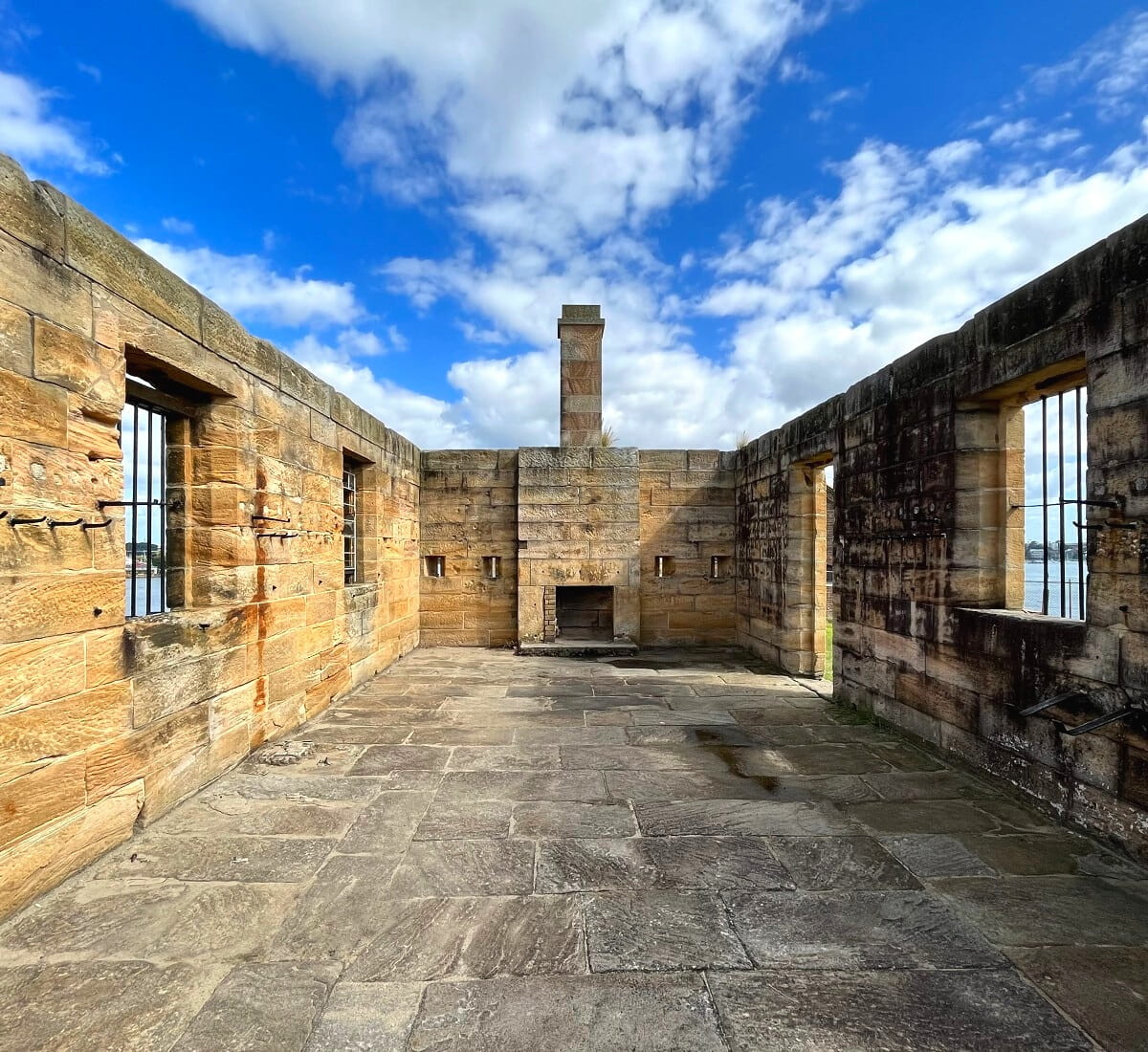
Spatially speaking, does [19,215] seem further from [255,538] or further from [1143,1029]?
[1143,1029]

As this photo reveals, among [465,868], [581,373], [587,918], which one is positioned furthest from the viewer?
[581,373]

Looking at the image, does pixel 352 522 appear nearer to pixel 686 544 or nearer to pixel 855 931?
pixel 686 544

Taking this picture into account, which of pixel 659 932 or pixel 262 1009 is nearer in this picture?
pixel 262 1009

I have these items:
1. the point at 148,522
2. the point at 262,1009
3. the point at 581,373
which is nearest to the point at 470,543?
the point at 581,373

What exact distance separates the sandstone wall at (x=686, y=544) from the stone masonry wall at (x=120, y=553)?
17.0 feet

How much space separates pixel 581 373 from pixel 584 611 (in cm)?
403

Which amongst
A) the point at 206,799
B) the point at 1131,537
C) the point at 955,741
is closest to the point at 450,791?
the point at 206,799

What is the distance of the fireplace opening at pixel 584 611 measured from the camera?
10.1 meters

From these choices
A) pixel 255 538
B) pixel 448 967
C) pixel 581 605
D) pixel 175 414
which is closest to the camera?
pixel 448 967

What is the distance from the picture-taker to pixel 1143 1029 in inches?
71.9

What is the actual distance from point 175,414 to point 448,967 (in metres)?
3.73

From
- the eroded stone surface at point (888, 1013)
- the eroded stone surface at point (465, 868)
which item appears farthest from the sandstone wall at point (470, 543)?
the eroded stone surface at point (888, 1013)

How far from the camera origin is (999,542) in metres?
4.16

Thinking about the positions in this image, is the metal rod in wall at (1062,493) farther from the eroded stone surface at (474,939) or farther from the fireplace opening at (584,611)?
the fireplace opening at (584,611)
